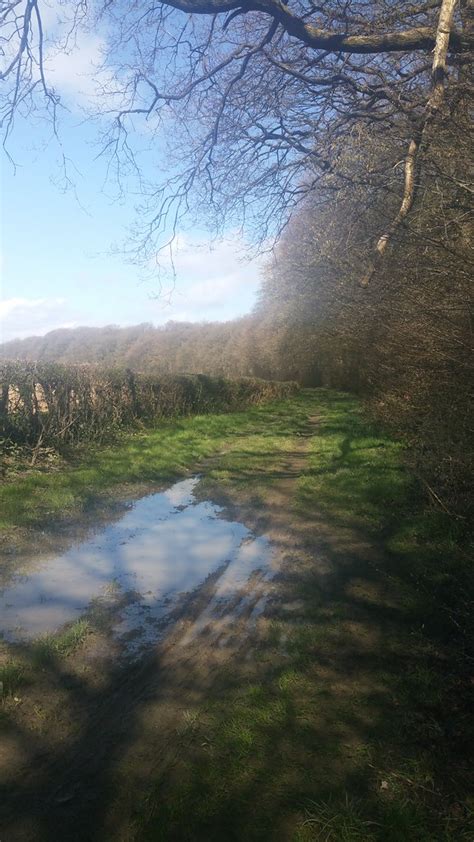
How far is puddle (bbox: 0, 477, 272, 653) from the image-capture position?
4.53 m

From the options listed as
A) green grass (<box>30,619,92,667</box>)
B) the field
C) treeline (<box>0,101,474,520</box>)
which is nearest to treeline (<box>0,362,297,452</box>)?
the field

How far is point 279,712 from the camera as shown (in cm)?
329

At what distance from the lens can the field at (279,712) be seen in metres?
2.55

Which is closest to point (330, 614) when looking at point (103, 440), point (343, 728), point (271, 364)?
point (343, 728)

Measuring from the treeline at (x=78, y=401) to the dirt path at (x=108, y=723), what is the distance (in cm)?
695

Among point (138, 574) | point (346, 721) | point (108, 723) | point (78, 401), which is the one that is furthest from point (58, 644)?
point (78, 401)

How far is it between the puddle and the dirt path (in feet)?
0.79

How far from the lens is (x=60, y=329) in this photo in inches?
1601

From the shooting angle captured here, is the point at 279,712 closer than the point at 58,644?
Yes

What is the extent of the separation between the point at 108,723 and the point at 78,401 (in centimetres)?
1001

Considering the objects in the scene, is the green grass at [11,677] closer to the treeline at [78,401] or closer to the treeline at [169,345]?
the treeline at [78,401]

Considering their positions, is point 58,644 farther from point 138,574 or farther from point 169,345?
point 169,345

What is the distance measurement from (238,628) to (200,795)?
5.81 ft

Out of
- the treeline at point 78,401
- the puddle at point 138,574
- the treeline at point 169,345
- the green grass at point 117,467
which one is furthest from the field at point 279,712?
the treeline at point 169,345
